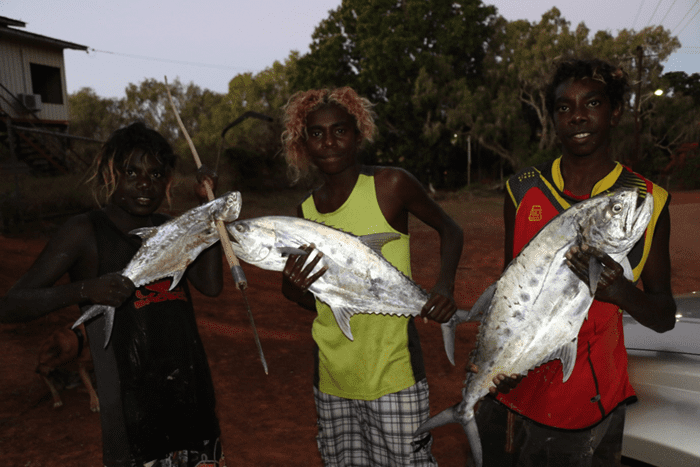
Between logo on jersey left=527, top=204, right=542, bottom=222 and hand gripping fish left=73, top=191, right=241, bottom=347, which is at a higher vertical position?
logo on jersey left=527, top=204, right=542, bottom=222

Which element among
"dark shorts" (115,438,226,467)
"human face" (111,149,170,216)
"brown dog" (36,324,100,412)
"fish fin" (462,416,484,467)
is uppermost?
"human face" (111,149,170,216)

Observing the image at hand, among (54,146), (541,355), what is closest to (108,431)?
(541,355)

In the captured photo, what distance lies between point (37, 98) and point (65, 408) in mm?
18673

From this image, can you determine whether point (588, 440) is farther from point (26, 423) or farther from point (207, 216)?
point (26, 423)

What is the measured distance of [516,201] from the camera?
2.38 m

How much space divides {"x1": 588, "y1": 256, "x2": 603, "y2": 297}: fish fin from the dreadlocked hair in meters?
2.07

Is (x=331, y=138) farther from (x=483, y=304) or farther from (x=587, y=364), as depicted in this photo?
(x=587, y=364)

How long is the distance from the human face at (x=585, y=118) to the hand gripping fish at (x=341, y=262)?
95cm

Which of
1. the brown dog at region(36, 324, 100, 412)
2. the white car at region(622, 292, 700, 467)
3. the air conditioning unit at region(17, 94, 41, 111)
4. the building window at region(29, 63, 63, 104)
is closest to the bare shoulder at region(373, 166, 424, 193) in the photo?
the white car at region(622, 292, 700, 467)

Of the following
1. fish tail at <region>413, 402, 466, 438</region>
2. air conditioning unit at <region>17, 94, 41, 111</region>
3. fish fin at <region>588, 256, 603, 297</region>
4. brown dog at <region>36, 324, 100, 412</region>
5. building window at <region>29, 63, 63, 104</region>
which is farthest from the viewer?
building window at <region>29, 63, 63, 104</region>

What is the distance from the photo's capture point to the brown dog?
516cm

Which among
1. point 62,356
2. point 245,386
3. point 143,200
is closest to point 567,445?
point 143,200

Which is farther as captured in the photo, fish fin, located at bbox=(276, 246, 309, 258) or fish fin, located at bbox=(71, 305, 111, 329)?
fish fin, located at bbox=(276, 246, 309, 258)

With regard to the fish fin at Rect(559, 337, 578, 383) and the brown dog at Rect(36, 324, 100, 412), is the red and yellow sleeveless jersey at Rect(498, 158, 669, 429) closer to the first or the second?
the fish fin at Rect(559, 337, 578, 383)
